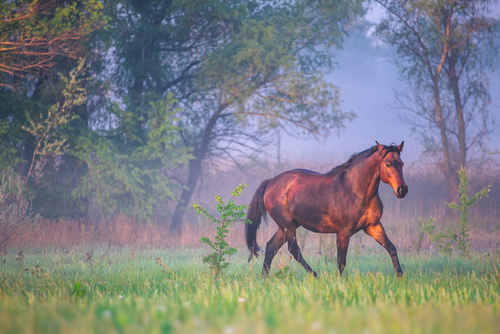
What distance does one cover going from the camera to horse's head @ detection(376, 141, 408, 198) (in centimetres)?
592

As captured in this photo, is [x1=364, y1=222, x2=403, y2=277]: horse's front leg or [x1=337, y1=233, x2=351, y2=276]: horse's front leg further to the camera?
[x1=337, y1=233, x2=351, y2=276]: horse's front leg

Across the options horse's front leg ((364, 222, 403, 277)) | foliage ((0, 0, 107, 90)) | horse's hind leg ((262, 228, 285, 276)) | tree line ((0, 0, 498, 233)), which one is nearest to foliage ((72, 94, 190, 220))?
tree line ((0, 0, 498, 233))

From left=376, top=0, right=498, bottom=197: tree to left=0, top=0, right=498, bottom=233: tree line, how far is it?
0.20ft

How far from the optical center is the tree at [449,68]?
1838cm

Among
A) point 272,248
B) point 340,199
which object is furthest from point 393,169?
point 272,248

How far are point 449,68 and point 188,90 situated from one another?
1245cm

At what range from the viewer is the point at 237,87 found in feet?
58.4

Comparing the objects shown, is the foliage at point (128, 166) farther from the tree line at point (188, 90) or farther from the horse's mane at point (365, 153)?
the horse's mane at point (365, 153)

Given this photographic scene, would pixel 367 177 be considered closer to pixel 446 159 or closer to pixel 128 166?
pixel 128 166

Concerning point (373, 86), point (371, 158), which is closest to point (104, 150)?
point (371, 158)

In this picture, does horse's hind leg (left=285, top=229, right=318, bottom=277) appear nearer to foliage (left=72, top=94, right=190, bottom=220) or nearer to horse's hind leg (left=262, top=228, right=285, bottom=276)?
horse's hind leg (left=262, top=228, right=285, bottom=276)

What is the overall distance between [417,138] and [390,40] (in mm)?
4954

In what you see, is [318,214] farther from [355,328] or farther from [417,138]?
[417,138]

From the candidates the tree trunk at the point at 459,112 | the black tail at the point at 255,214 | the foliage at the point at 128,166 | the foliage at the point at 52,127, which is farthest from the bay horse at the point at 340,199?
the tree trunk at the point at 459,112
